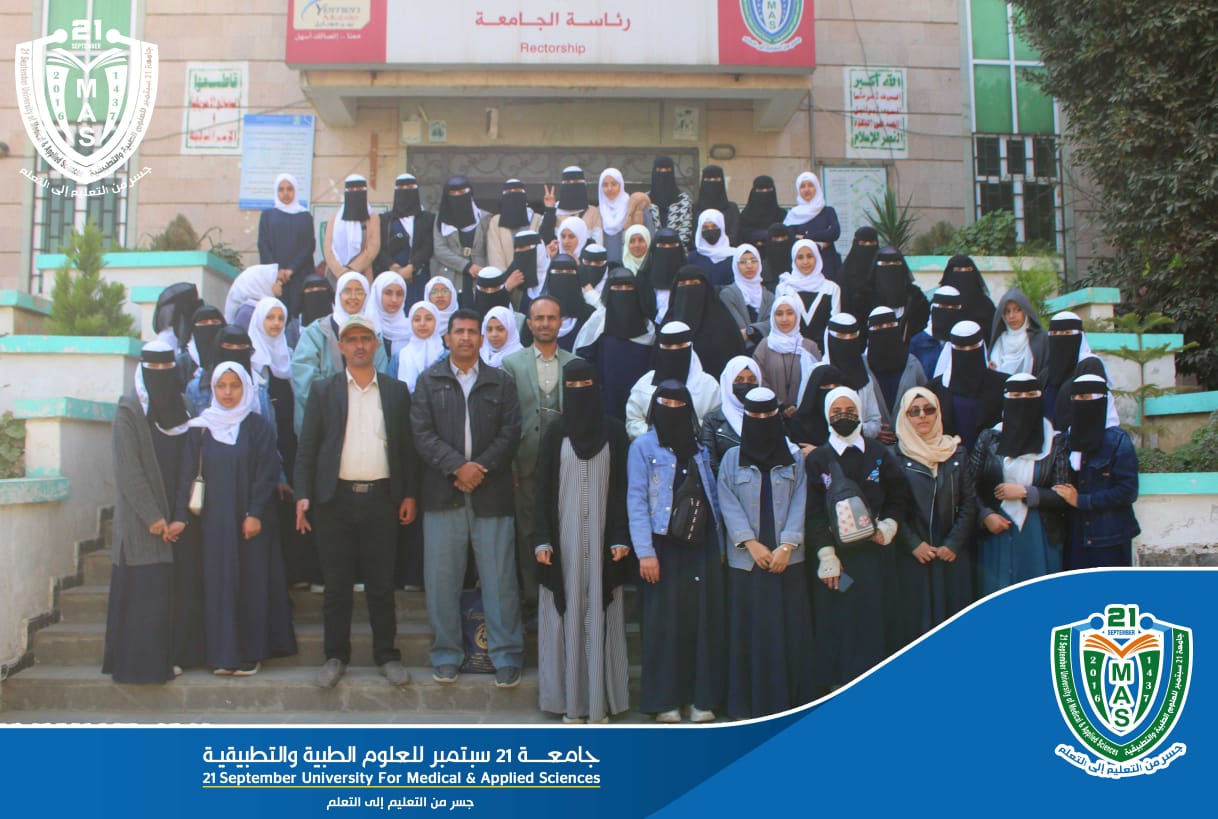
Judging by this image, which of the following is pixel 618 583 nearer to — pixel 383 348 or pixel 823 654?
pixel 823 654

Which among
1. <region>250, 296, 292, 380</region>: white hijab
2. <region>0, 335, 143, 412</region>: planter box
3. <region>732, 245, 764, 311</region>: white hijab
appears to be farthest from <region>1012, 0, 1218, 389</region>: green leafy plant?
<region>0, 335, 143, 412</region>: planter box

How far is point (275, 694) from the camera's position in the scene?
4.32 meters

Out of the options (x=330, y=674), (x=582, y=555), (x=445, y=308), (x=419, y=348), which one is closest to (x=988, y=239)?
(x=445, y=308)

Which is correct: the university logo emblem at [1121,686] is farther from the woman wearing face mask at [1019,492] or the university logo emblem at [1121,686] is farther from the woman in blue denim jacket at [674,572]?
the woman in blue denim jacket at [674,572]

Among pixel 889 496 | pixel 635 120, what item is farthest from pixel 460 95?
pixel 889 496

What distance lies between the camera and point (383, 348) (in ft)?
18.7

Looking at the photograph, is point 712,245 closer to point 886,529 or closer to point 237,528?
point 886,529

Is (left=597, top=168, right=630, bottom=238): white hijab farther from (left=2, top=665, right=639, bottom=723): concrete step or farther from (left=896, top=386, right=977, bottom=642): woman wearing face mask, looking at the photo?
(left=2, top=665, right=639, bottom=723): concrete step

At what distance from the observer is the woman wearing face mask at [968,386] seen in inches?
184

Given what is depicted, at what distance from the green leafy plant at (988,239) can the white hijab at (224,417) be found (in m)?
5.82

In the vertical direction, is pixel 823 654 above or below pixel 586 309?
below

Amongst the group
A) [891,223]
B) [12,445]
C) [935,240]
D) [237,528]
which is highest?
[891,223]

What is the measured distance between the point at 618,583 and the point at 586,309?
2.27 metres

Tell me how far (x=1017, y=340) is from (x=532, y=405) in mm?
2793
